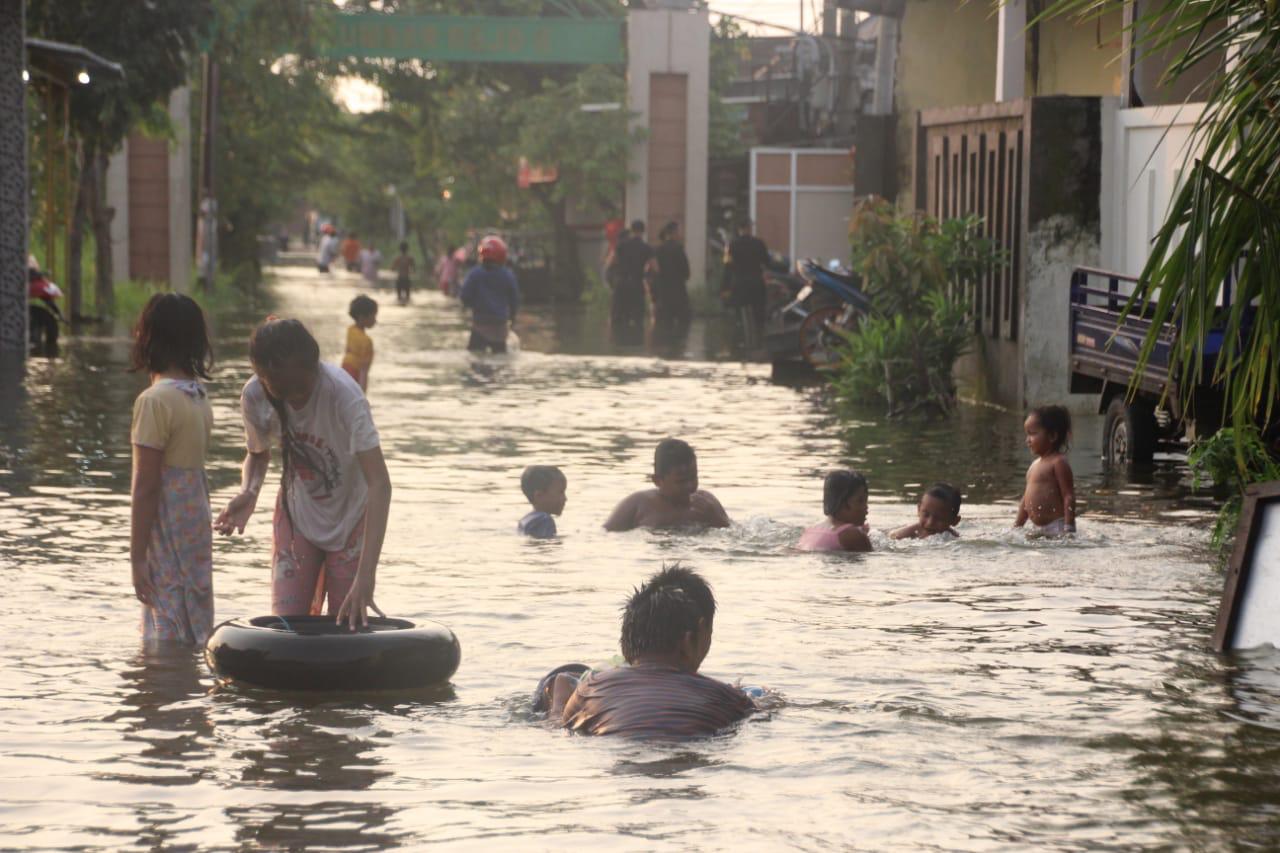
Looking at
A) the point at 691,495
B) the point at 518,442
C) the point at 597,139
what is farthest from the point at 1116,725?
the point at 597,139

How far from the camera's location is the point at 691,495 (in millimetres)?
11953

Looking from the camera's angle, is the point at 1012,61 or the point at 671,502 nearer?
the point at 671,502

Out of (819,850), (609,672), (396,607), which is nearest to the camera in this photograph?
(819,850)

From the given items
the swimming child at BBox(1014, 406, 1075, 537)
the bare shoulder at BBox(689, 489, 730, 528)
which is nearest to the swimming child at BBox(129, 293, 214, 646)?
the bare shoulder at BBox(689, 489, 730, 528)

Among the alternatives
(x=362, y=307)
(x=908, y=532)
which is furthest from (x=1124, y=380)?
(x=362, y=307)

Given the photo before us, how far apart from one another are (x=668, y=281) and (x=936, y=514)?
2395 cm

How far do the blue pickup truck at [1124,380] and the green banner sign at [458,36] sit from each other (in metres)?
30.1

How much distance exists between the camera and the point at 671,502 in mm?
11883

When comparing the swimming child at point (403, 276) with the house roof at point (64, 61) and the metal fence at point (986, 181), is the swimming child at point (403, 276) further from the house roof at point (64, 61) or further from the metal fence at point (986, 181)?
the metal fence at point (986, 181)

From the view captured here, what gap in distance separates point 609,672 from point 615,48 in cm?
3997

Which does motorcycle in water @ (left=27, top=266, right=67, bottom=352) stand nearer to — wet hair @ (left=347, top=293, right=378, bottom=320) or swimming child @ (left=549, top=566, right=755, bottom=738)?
wet hair @ (left=347, top=293, right=378, bottom=320)

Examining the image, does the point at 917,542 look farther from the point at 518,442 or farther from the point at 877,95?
the point at 877,95

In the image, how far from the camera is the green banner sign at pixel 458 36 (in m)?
44.8

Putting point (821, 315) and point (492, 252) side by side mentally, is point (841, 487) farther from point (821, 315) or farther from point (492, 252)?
point (492, 252)
